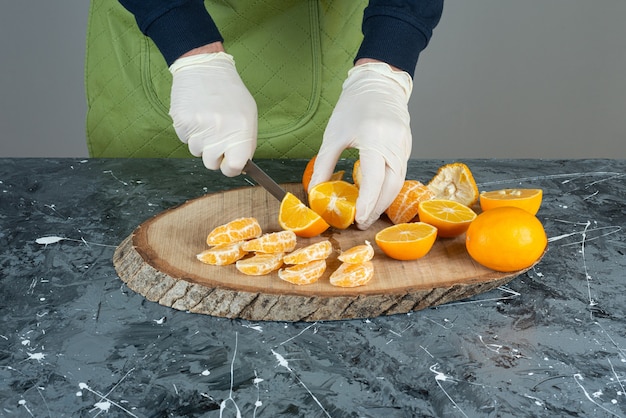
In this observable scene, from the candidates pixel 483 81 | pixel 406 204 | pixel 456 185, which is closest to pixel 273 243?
pixel 406 204

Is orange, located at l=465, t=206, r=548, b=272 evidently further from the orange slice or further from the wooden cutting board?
the orange slice

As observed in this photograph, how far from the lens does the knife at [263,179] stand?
1504mm

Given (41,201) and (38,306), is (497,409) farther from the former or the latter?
(41,201)

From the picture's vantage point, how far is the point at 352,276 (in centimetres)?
122

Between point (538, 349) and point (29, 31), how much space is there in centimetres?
255

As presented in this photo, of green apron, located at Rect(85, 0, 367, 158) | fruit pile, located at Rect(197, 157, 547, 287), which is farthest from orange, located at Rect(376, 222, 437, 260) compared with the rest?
green apron, located at Rect(85, 0, 367, 158)

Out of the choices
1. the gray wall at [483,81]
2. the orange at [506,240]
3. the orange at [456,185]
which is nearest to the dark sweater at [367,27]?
the orange at [456,185]

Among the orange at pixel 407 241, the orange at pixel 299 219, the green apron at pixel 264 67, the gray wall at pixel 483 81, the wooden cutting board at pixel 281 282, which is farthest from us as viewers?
the gray wall at pixel 483 81

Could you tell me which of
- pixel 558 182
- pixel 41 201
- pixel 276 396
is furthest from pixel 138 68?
pixel 276 396

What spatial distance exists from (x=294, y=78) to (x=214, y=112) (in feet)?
1.73

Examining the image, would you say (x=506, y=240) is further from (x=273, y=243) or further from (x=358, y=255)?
(x=273, y=243)

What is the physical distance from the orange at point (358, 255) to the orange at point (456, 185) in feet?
1.10

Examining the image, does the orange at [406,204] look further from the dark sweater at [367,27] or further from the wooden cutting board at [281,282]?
the dark sweater at [367,27]

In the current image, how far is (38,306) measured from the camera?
1.24 meters
